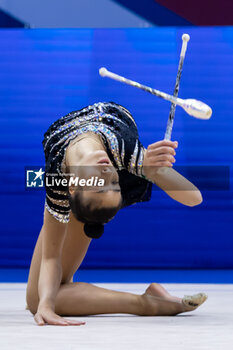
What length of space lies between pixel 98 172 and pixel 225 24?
2.48 metres

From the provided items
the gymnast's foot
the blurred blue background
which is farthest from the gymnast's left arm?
the blurred blue background

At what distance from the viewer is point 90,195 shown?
5.09 feet

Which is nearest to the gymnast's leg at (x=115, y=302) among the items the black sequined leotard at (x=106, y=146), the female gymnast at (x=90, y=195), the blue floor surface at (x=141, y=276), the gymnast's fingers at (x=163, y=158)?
the female gymnast at (x=90, y=195)

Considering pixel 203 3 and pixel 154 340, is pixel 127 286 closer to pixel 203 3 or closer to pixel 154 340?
pixel 154 340

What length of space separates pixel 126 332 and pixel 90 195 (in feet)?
1.15

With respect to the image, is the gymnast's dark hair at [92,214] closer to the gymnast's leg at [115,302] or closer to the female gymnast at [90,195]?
the female gymnast at [90,195]

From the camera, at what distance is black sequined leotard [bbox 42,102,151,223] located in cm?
169

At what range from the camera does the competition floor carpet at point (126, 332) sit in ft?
4.67

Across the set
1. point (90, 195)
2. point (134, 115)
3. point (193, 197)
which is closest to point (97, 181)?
point (90, 195)

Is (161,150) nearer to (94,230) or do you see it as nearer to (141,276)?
(94,230)

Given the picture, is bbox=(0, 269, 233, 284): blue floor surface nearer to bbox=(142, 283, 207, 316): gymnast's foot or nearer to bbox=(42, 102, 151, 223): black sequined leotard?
bbox=(142, 283, 207, 316): gymnast's foot

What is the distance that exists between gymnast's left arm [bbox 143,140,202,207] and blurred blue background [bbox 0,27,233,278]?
2033 millimetres

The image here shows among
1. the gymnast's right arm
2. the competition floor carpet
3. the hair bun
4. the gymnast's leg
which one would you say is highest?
the hair bun

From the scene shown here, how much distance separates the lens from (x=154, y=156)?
5.32 feet
